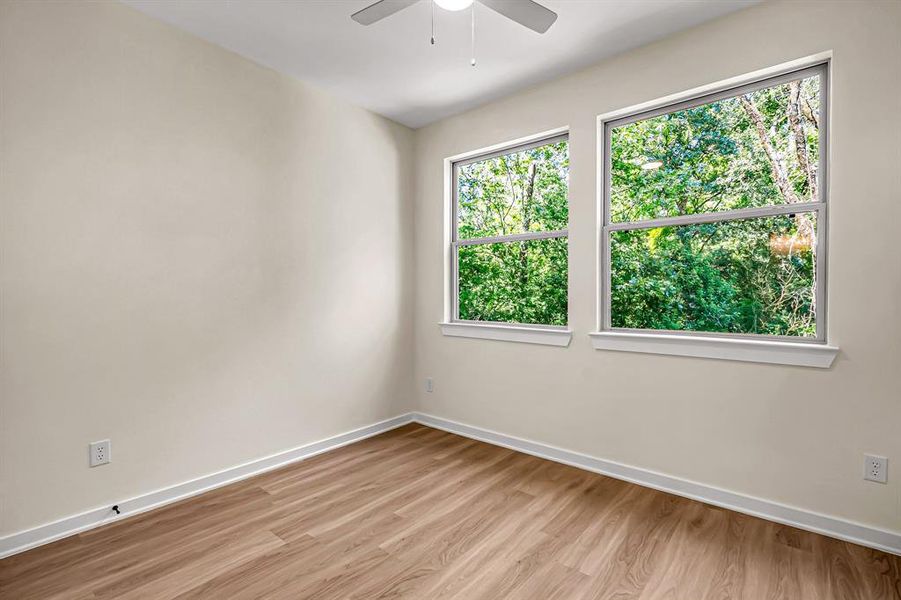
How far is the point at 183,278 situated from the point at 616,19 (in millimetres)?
2803

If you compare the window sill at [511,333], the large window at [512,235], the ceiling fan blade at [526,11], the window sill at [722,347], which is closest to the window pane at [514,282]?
the large window at [512,235]

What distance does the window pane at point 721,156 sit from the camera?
2426 mm

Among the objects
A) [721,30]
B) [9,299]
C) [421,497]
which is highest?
[721,30]

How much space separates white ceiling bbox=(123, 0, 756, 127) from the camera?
7.97 feet

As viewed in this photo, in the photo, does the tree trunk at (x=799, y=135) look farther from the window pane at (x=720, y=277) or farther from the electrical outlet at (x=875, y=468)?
the electrical outlet at (x=875, y=468)

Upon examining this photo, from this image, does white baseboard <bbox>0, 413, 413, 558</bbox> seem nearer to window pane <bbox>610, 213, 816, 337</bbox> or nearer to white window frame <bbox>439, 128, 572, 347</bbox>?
white window frame <bbox>439, 128, 572, 347</bbox>

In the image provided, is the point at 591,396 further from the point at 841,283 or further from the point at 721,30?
the point at 721,30

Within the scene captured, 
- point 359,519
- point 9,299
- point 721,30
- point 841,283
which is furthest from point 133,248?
point 841,283

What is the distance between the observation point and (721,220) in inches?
104

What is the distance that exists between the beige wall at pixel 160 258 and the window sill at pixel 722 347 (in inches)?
77.1

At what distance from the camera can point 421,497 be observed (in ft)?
8.86

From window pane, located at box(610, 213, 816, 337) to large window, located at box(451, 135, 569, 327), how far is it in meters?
0.48

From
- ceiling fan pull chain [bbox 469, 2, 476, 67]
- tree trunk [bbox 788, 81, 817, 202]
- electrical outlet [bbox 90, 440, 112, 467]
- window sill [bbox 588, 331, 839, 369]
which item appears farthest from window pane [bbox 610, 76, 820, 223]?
electrical outlet [bbox 90, 440, 112, 467]

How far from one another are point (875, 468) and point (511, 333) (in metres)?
2.10
